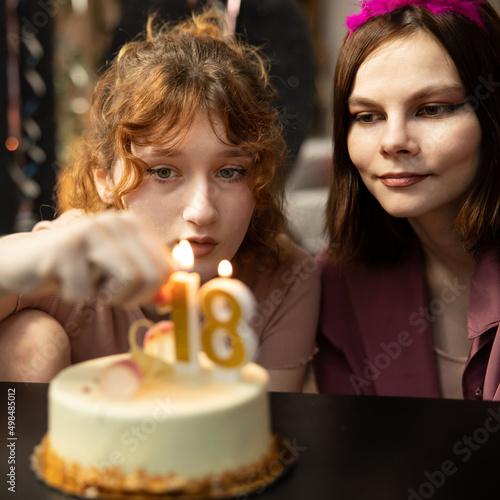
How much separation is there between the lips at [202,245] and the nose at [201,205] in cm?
4

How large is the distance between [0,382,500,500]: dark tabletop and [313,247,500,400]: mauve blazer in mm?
502

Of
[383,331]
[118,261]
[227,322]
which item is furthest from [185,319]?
[383,331]

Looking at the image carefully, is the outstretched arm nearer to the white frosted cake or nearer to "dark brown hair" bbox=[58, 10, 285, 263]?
the white frosted cake

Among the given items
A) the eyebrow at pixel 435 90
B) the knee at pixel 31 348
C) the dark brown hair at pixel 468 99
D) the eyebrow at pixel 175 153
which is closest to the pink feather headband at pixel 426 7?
the dark brown hair at pixel 468 99

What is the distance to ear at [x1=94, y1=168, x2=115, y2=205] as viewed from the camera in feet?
4.69

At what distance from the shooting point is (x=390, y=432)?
0.94m

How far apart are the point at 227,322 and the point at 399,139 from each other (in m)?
0.62

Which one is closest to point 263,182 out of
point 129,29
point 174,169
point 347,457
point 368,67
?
point 174,169

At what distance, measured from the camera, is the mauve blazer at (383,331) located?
1.53 m

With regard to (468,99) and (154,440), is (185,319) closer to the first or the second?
(154,440)

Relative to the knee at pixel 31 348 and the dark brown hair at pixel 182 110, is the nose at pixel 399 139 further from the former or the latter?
the knee at pixel 31 348

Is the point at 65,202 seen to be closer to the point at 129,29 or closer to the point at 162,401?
the point at 129,29

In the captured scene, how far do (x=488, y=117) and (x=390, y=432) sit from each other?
0.71 meters

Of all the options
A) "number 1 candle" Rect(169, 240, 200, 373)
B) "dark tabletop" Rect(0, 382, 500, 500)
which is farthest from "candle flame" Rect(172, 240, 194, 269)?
"dark tabletop" Rect(0, 382, 500, 500)
